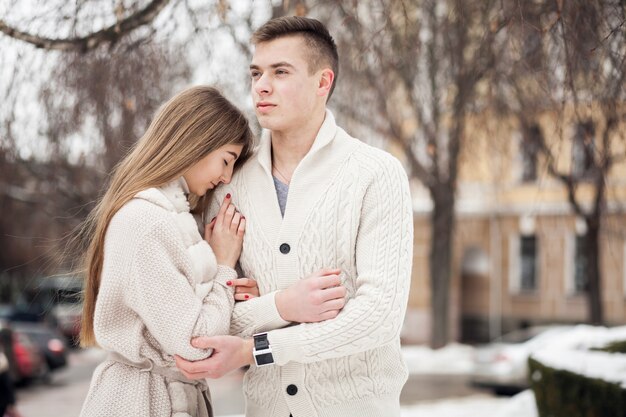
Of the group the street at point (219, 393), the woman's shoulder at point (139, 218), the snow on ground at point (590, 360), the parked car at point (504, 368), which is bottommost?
the street at point (219, 393)

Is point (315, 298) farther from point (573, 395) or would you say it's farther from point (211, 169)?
point (573, 395)

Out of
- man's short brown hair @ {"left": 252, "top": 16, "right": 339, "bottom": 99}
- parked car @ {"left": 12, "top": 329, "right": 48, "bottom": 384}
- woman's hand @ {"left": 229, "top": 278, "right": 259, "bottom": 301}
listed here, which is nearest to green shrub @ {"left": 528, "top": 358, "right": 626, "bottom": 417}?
woman's hand @ {"left": 229, "top": 278, "right": 259, "bottom": 301}

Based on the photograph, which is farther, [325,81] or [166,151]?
[325,81]

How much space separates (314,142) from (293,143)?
9cm

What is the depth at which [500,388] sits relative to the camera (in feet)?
46.7

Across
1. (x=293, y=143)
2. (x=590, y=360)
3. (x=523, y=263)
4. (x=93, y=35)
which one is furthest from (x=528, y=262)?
(x=293, y=143)

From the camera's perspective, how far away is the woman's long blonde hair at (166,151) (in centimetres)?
269

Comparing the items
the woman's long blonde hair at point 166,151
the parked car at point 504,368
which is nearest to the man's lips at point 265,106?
the woman's long blonde hair at point 166,151

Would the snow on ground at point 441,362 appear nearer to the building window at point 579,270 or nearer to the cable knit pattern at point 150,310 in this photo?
the building window at point 579,270

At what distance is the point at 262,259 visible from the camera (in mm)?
2816

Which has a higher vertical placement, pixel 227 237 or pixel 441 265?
pixel 227 237

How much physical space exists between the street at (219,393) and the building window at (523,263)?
10087 millimetres

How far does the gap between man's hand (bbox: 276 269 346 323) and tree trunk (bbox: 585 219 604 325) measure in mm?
11626

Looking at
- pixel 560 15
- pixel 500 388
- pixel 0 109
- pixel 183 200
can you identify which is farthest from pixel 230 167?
pixel 500 388
